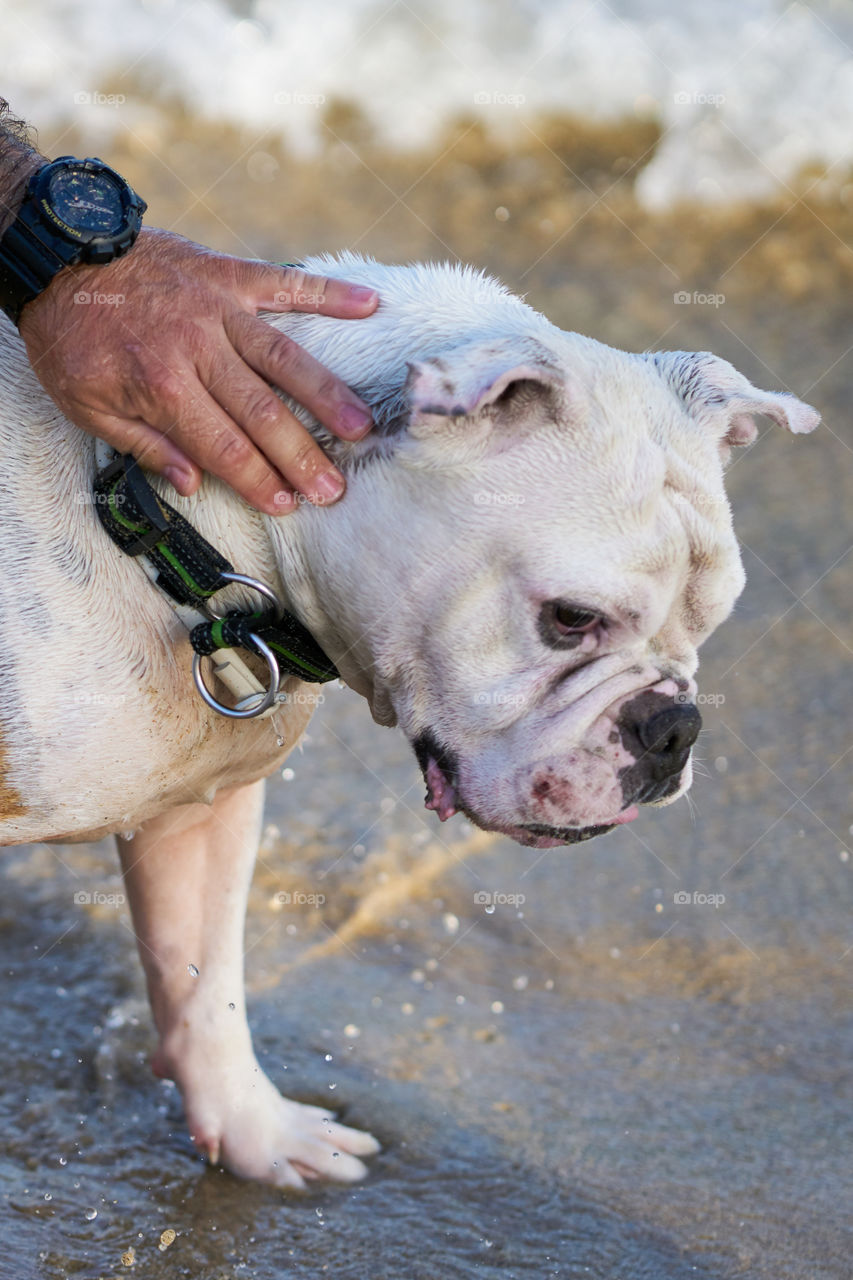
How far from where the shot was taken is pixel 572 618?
7.20 ft

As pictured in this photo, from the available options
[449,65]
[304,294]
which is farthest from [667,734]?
[449,65]

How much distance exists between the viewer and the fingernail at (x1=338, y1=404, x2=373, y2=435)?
7.18 feet

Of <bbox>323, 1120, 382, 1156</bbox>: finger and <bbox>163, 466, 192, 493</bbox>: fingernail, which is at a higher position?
<bbox>163, 466, 192, 493</bbox>: fingernail

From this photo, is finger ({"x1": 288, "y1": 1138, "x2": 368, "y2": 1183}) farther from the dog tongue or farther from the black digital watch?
the black digital watch

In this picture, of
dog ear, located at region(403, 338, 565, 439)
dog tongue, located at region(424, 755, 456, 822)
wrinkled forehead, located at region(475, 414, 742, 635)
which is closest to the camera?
dog ear, located at region(403, 338, 565, 439)

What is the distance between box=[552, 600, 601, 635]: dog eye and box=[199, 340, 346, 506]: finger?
1.42 ft

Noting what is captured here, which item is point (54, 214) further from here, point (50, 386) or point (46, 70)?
point (46, 70)

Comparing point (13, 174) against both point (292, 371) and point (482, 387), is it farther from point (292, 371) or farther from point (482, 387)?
point (482, 387)

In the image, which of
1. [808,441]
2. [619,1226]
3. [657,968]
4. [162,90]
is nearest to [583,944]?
[657,968]

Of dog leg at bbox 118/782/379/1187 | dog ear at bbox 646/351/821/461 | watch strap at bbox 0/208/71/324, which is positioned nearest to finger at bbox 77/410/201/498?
watch strap at bbox 0/208/71/324

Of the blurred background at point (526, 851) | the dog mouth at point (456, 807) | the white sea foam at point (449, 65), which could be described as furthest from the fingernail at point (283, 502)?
the white sea foam at point (449, 65)

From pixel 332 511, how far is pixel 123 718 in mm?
506

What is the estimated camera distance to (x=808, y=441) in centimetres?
629

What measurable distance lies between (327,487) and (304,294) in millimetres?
357
